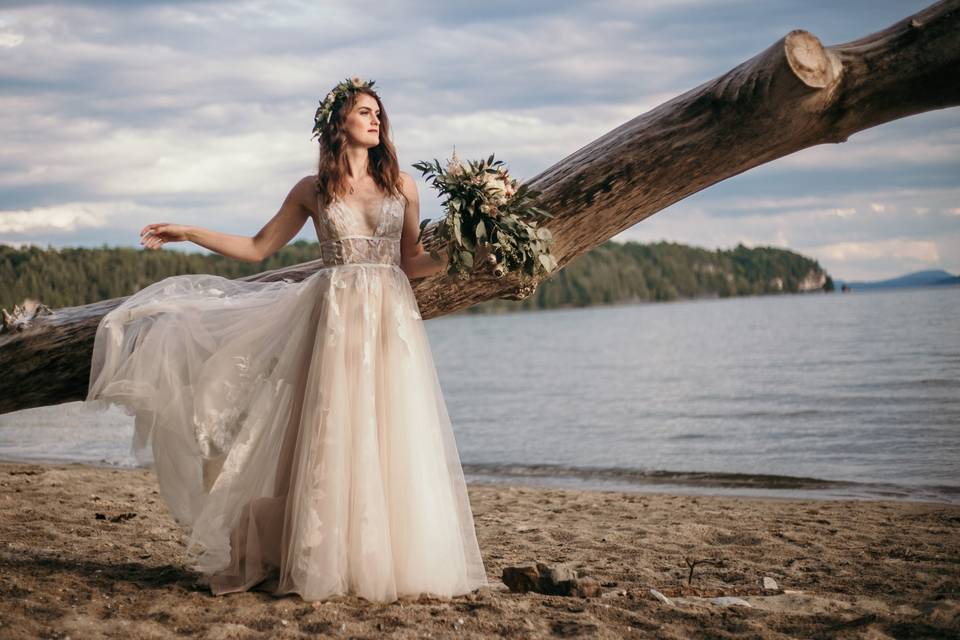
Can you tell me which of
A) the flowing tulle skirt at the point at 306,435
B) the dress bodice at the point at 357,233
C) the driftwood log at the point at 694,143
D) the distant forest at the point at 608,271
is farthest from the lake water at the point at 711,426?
the distant forest at the point at 608,271

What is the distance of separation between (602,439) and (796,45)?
11.9 meters

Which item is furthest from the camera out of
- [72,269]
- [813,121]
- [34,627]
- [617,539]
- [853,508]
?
[72,269]

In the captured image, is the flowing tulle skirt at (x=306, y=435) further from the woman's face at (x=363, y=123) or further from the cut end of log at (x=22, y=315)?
the cut end of log at (x=22, y=315)

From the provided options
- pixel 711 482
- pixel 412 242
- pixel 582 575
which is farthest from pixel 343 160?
pixel 711 482

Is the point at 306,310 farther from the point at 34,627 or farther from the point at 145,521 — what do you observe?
the point at 145,521

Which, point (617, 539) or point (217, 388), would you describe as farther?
point (617, 539)

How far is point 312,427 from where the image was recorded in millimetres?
4410

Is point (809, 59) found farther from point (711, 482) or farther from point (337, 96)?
point (711, 482)

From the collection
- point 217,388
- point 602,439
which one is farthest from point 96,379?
point 602,439

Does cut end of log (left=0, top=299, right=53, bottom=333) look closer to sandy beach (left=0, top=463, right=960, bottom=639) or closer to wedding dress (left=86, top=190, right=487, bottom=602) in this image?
sandy beach (left=0, top=463, right=960, bottom=639)

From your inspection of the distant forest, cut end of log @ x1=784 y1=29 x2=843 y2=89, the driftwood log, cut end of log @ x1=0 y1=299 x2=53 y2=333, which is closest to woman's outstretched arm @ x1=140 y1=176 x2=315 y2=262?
the driftwood log

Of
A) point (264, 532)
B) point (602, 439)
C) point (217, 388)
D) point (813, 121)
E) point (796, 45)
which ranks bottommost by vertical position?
point (602, 439)

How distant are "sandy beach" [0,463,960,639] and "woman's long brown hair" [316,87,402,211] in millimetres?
2225

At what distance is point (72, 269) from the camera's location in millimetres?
64562
